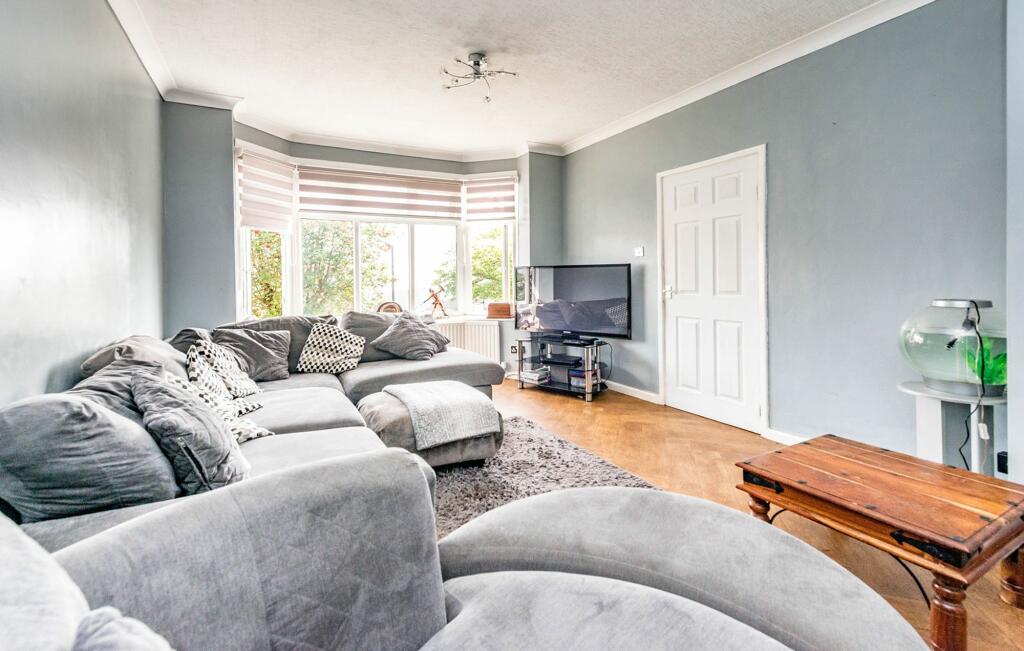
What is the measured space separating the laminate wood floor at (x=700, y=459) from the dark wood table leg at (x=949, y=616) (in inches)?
9.4

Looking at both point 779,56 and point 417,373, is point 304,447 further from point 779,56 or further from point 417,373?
point 779,56

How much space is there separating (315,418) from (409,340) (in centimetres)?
172

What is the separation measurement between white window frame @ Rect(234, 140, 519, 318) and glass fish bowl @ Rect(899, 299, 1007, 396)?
3.99m

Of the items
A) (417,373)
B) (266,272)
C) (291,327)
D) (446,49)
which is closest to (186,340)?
(291,327)

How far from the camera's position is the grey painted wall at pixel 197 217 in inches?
152

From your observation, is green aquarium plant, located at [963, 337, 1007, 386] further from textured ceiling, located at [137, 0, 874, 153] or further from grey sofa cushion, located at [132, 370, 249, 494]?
grey sofa cushion, located at [132, 370, 249, 494]

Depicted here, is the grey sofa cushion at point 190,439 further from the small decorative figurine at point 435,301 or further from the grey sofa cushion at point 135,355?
the small decorative figurine at point 435,301

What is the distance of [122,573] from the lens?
614mm

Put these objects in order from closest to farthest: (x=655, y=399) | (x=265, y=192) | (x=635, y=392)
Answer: (x=655, y=399) → (x=265, y=192) → (x=635, y=392)

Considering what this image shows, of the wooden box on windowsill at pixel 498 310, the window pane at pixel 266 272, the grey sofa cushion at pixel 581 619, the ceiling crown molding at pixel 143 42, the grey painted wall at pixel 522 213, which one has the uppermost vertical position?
the ceiling crown molding at pixel 143 42

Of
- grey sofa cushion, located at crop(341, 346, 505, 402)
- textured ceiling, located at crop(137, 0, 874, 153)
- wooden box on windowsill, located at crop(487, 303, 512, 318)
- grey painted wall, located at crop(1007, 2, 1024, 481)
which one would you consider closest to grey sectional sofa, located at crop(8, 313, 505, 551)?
grey sofa cushion, located at crop(341, 346, 505, 402)

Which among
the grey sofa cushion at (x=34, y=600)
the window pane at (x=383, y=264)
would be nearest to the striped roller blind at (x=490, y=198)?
the window pane at (x=383, y=264)

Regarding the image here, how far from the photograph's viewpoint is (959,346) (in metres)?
2.16

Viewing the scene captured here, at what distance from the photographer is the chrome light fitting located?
332cm
